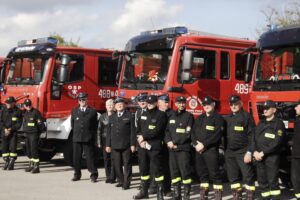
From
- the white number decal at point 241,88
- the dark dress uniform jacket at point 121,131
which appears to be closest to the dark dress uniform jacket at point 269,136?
the dark dress uniform jacket at point 121,131

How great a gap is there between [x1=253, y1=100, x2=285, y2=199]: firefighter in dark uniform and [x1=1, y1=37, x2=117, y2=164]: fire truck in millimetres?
5149

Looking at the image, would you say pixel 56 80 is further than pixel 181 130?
Yes

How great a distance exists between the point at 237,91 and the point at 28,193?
14.8ft

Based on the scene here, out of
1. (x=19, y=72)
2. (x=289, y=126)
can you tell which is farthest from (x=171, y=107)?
(x=19, y=72)

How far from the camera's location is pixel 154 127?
26.2 ft

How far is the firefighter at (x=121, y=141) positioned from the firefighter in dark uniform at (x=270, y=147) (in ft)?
8.68

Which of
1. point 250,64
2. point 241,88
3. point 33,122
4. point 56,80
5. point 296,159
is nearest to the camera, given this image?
point 296,159

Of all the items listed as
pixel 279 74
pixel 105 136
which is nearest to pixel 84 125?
pixel 105 136

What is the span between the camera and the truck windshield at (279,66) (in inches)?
308

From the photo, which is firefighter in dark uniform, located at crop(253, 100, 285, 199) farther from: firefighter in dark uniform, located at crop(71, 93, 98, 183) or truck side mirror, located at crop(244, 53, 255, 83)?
firefighter in dark uniform, located at crop(71, 93, 98, 183)

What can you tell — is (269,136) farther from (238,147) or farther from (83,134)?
(83,134)

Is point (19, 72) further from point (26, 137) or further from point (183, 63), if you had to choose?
point (183, 63)

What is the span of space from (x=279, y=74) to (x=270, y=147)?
5.42 ft

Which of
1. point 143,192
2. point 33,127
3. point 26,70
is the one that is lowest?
point 143,192
